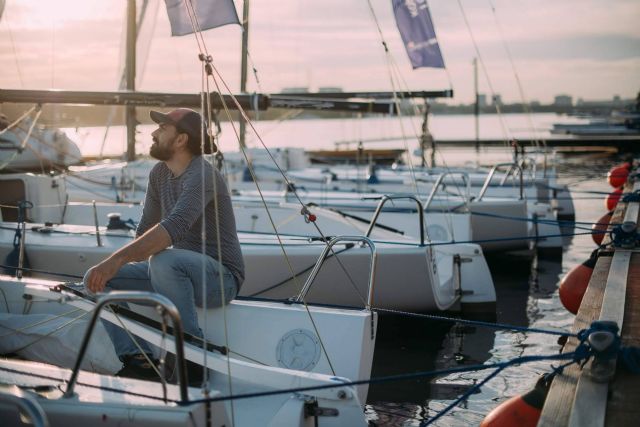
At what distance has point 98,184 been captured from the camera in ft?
46.1

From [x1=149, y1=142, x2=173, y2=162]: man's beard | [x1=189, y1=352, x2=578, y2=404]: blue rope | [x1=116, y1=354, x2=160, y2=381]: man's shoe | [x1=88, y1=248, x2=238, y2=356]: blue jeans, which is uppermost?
[x1=149, y1=142, x2=173, y2=162]: man's beard

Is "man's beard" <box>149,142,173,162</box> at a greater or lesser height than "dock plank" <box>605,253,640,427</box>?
greater

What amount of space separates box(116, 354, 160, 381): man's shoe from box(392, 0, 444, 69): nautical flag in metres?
7.07

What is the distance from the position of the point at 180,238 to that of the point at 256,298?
106cm

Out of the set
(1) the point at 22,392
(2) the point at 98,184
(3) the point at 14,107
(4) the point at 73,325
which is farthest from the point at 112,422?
(2) the point at 98,184

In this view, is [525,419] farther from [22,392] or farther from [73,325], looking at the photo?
[73,325]

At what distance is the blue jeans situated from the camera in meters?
4.88

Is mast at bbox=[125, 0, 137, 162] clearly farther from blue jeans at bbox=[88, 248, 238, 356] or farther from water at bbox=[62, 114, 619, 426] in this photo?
blue jeans at bbox=[88, 248, 238, 356]


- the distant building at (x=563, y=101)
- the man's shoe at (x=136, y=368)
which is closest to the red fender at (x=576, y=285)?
the man's shoe at (x=136, y=368)

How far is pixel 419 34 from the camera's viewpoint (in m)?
11.6

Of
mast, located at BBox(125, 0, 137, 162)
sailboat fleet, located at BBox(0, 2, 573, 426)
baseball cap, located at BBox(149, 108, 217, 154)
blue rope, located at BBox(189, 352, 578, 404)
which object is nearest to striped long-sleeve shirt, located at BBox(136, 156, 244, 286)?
baseball cap, located at BBox(149, 108, 217, 154)

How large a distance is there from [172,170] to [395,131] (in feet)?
203

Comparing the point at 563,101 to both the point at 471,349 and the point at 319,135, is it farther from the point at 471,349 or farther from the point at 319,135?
the point at 471,349

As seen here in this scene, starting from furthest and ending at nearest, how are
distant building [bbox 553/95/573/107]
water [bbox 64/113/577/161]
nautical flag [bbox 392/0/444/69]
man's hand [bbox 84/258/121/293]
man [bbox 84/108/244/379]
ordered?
distant building [bbox 553/95/573/107] < water [bbox 64/113/577/161] < nautical flag [bbox 392/0/444/69] < man [bbox 84/108/244/379] < man's hand [bbox 84/258/121/293]
